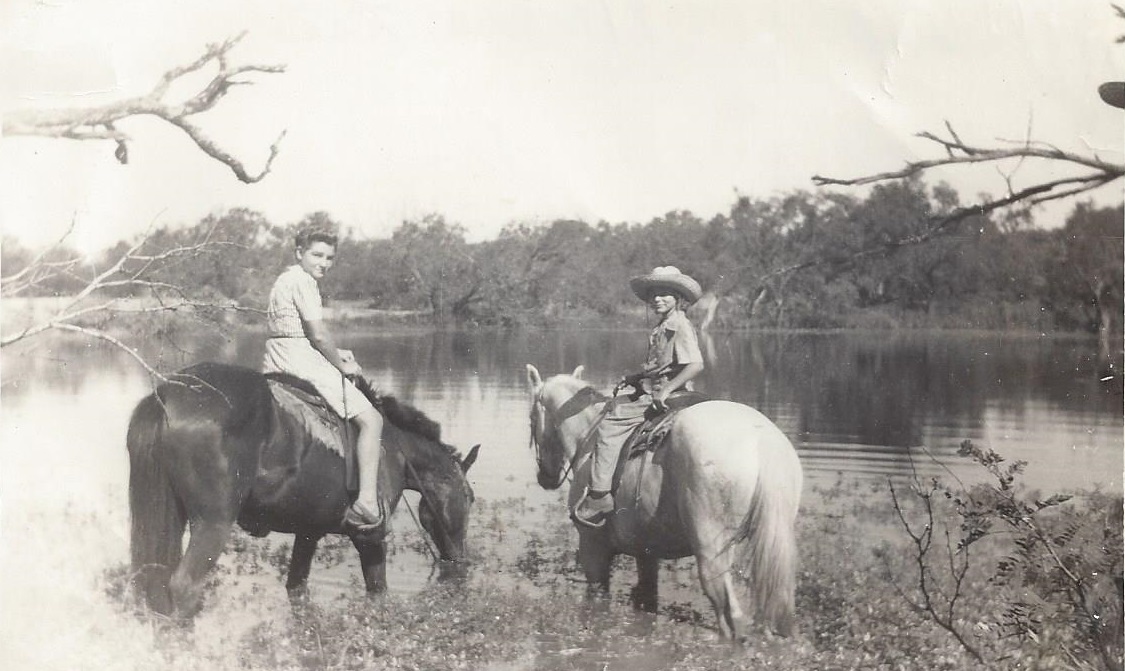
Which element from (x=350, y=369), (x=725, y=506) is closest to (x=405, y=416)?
(x=350, y=369)

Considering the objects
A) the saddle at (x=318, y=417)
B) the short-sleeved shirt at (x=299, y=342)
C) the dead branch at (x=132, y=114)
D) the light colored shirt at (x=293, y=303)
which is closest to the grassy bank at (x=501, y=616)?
the saddle at (x=318, y=417)

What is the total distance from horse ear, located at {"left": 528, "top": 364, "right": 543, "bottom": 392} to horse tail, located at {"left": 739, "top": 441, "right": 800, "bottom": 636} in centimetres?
165

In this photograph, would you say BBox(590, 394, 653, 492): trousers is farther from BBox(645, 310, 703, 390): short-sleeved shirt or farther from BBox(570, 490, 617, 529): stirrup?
BBox(645, 310, 703, 390): short-sleeved shirt

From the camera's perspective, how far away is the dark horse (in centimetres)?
524

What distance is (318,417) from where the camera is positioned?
572 cm

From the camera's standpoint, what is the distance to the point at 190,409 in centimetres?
523

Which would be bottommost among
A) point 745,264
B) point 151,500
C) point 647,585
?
point 647,585

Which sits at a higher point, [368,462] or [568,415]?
[568,415]

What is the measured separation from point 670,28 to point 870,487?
10.5 ft

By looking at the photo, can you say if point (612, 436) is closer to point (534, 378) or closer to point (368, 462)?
point (534, 378)

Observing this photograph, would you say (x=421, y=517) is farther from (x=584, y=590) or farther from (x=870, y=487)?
(x=870, y=487)

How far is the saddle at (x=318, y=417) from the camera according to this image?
563 cm

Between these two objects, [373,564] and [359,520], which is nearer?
[359,520]

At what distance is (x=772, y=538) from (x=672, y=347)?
1.21m
